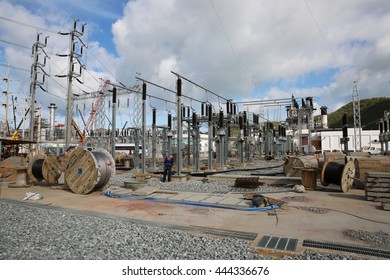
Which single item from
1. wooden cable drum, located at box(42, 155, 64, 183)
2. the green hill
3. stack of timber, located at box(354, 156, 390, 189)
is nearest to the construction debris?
stack of timber, located at box(354, 156, 390, 189)

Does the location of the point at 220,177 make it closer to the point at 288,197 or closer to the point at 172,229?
the point at 288,197

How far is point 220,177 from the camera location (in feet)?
51.1

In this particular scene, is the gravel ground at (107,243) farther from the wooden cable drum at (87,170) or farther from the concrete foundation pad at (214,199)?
the wooden cable drum at (87,170)

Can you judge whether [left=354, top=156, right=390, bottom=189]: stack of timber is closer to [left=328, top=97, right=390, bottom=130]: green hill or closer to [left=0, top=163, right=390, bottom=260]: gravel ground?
[left=0, top=163, right=390, bottom=260]: gravel ground

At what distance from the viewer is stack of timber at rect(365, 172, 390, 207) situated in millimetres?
8891

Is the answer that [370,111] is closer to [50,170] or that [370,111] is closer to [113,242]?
[50,170]

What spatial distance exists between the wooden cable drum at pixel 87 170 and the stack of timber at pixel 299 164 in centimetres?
908

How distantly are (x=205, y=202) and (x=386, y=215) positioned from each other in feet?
16.5

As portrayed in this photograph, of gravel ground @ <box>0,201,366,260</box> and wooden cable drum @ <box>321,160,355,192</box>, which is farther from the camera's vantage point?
wooden cable drum @ <box>321,160,355,192</box>

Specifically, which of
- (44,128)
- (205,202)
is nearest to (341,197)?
(205,202)

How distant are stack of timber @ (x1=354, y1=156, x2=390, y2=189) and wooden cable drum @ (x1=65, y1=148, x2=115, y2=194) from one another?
10656 millimetres

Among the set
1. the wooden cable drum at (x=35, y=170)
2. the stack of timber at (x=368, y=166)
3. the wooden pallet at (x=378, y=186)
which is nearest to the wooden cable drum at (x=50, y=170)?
the wooden cable drum at (x=35, y=170)

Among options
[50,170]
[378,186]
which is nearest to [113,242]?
[378,186]

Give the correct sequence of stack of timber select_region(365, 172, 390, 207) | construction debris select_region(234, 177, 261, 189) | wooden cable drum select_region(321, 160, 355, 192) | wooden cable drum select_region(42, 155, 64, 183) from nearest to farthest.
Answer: stack of timber select_region(365, 172, 390, 207)
wooden cable drum select_region(321, 160, 355, 192)
construction debris select_region(234, 177, 261, 189)
wooden cable drum select_region(42, 155, 64, 183)
